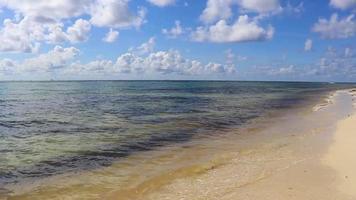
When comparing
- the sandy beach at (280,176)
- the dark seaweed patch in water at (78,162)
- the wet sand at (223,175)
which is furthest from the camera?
the dark seaweed patch in water at (78,162)

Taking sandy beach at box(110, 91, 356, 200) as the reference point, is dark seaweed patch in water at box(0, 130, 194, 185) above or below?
below

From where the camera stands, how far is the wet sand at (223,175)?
1223 cm

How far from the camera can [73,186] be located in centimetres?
1349

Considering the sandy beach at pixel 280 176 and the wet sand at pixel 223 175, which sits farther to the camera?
the wet sand at pixel 223 175

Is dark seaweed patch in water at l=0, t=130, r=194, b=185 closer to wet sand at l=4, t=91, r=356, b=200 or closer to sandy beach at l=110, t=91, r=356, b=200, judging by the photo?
wet sand at l=4, t=91, r=356, b=200

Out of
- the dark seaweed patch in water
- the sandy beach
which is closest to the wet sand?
the sandy beach

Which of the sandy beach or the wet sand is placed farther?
the wet sand

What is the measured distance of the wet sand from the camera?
12227 millimetres

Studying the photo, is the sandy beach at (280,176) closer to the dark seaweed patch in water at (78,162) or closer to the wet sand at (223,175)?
the wet sand at (223,175)

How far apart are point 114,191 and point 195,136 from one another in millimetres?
12628

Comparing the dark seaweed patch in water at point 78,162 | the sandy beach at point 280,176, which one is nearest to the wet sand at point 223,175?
the sandy beach at point 280,176

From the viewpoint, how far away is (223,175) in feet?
47.2

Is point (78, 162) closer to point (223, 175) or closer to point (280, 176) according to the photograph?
point (223, 175)

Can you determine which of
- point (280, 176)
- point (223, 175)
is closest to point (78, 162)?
point (223, 175)
